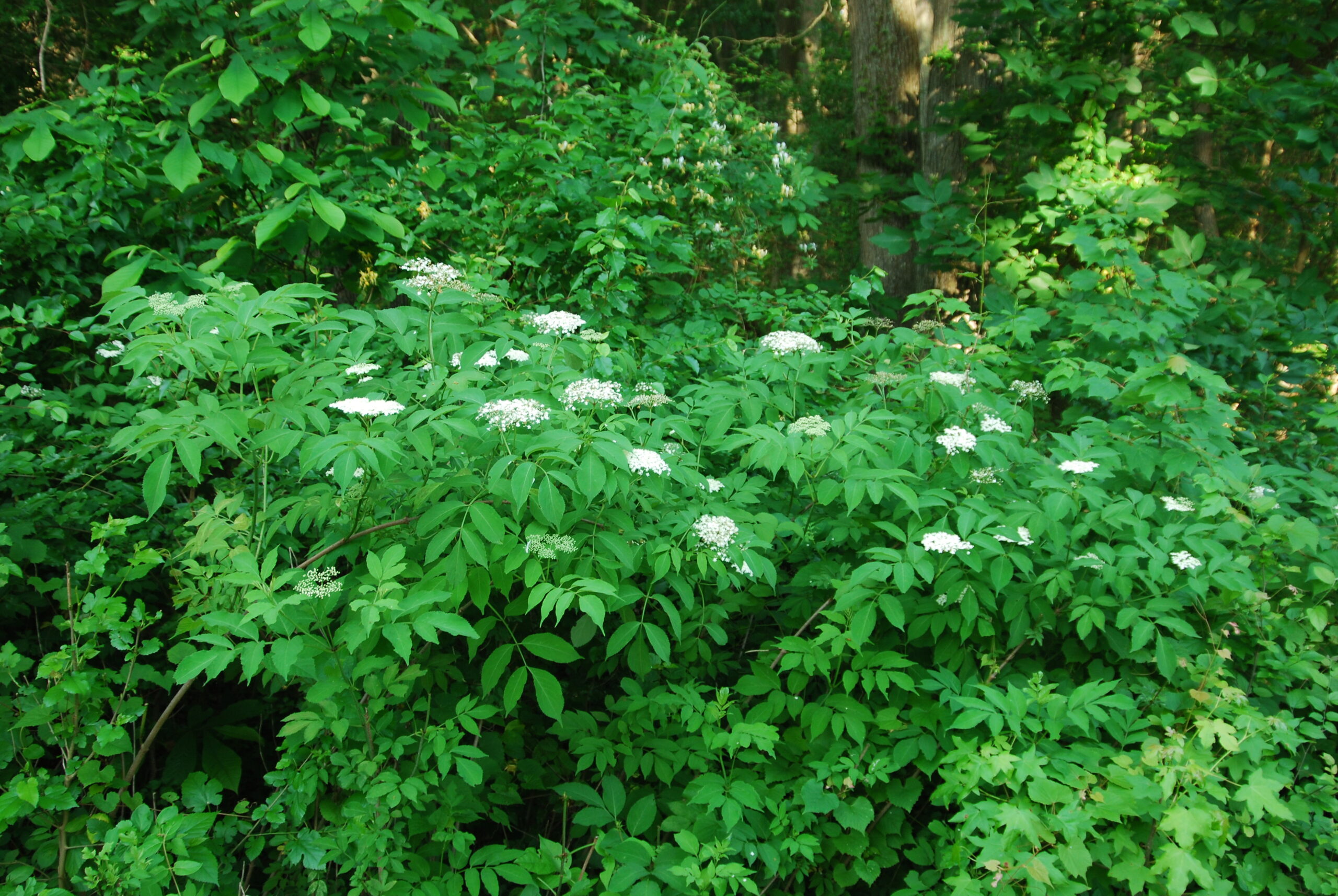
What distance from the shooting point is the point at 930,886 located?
2369mm

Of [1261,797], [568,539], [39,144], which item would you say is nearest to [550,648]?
[568,539]

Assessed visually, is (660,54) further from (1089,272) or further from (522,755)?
(522,755)

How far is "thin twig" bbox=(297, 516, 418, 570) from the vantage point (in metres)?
2.16

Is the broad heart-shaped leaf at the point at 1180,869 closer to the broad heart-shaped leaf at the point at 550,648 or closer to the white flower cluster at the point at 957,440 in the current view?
the white flower cluster at the point at 957,440

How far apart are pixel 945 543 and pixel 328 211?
98.3 inches

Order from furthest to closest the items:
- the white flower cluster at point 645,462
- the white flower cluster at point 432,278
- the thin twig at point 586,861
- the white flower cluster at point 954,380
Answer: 1. the white flower cluster at point 954,380
2. the white flower cluster at point 432,278
3. the thin twig at point 586,861
4. the white flower cluster at point 645,462

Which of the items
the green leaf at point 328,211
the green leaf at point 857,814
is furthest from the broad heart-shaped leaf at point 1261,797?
the green leaf at point 328,211

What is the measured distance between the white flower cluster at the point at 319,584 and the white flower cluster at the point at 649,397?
34.7 inches

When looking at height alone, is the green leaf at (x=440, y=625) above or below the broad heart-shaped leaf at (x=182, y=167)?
below

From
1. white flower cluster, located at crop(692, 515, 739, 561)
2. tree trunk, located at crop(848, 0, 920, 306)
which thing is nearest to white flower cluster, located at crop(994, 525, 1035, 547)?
white flower cluster, located at crop(692, 515, 739, 561)

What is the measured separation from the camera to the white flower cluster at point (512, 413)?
2.00 m

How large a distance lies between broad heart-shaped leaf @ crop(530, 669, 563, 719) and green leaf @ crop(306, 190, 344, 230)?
75.1 inches

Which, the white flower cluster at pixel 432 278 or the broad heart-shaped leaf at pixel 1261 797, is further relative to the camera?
the white flower cluster at pixel 432 278

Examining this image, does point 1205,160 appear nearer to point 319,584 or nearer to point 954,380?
point 954,380
